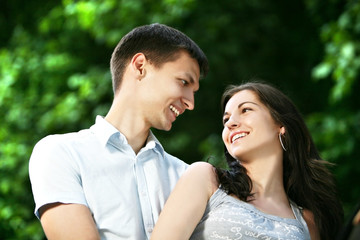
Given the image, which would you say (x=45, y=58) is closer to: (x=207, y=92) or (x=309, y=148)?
(x=207, y=92)

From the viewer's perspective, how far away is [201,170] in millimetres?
2029

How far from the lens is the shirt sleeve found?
1792 millimetres

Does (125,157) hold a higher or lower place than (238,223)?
higher

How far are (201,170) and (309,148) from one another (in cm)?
55

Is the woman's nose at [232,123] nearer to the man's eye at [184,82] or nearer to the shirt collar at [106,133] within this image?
the man's eye at [184,82]

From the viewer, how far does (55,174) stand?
1.83 m

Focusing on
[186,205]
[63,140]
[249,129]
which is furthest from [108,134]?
[249,129]

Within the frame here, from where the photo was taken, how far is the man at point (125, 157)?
5.91 ft

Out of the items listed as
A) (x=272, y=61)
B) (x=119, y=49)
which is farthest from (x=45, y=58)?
(x=119, y=49)

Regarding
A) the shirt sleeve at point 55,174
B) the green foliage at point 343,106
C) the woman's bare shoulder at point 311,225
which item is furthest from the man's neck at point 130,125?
the green foliage at point 343,106

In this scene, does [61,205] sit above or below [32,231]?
above

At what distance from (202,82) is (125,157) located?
3.55 m

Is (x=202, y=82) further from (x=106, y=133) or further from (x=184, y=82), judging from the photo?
(x=106, y=133)

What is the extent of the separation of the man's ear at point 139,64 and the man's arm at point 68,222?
587 mm
